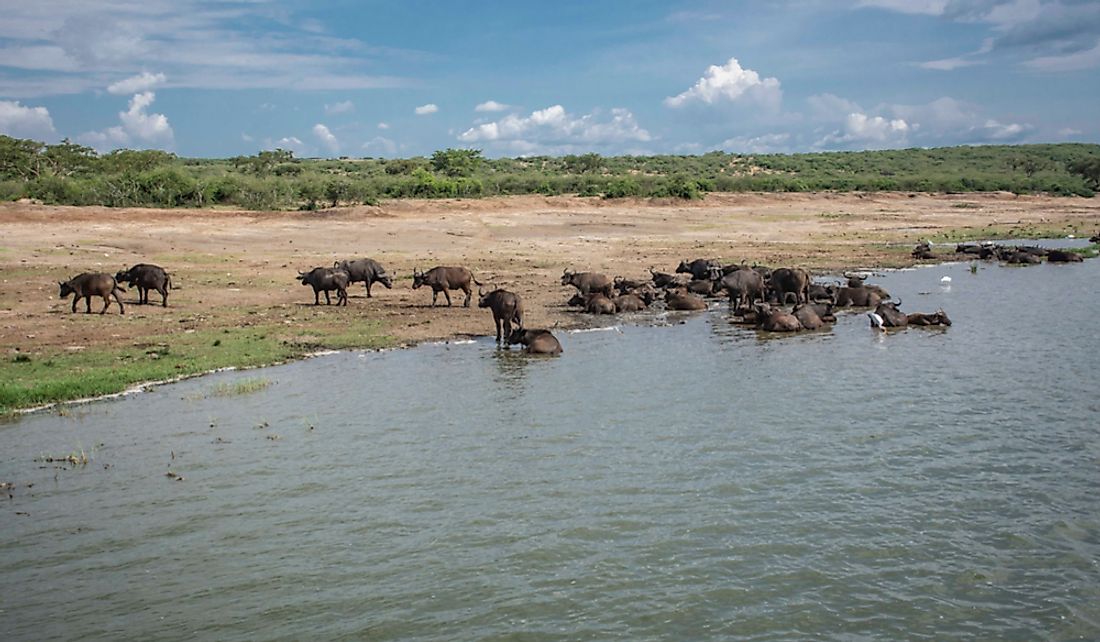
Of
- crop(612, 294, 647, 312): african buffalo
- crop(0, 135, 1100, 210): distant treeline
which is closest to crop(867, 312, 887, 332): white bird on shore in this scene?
crop(612, 294, 647, 312): african buffalo

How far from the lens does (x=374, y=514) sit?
9.41 metres

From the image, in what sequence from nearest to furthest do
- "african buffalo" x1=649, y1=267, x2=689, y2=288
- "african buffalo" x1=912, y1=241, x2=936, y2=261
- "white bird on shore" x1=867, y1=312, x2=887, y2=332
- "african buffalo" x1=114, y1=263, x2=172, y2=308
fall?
"white bird on shore" x1=867, y1=312, x2=887, y2=332, "african buffalo" x1=114, y1=263, x2=172, y2=308, "african buffalo" x1=649, y1=267, x2=689, y2=288, "african buffalo" x1=912, y1=241, x2=936, y2=261

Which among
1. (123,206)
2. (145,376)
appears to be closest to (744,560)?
(145,376)

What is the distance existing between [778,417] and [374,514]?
6153mm

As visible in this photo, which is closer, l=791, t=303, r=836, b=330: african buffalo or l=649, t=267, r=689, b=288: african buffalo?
l=791, t=303, r=836, b=330: african buffalo

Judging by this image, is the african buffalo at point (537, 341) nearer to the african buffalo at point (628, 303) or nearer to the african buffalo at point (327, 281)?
the african buffalo at point (628, 303)

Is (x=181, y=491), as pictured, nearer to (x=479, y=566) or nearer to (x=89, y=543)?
(x=89, y=543)

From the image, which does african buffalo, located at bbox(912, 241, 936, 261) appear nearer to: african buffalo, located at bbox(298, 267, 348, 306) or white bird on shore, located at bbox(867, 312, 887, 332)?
white bird on shore, located at bbox(867, 312, 887, 332)

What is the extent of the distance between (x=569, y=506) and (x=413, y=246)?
1007 inches

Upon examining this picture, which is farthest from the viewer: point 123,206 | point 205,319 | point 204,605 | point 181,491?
point 123,206

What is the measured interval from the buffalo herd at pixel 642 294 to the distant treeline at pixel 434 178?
67.3 ft

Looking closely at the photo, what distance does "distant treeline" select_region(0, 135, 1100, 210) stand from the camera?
42188 millimetres

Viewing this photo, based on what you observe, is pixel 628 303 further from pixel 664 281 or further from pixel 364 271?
pixel 364 271

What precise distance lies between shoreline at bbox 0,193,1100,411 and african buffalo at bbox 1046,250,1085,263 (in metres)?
3.65
